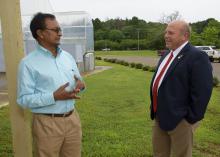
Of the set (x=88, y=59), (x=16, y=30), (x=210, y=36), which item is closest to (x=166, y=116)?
(x=16, y=30)

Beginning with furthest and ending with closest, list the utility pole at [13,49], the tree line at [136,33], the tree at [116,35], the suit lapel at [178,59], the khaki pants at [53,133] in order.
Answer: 1. the tree at [116,35]
2. the tree line at [136,33]
3. the suit lapel at [178,59]
4. the utility pole at [13,49]
5. the khaki pants at [53,133]

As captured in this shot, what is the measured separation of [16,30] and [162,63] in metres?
1.43

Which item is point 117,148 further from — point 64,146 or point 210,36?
point 210,36

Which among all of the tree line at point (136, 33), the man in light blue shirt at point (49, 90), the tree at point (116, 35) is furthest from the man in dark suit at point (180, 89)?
the tree at point (116, 35)

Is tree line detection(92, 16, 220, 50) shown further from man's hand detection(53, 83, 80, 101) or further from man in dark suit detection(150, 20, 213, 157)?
man's hand detection(53, 83, 80, 101)

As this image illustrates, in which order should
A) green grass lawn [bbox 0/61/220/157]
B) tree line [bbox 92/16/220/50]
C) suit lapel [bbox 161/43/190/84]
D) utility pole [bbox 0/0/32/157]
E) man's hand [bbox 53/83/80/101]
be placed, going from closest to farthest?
1. man's hand [bbox 53/83/80/101]
2. utility pole [bbox 0/0/32/157]
3. suit lapel [bbox 161/43/190/84]
4. green grass lawn [bbox 0/61/220/157]
5. tree line [bbox 92/16/220/50]

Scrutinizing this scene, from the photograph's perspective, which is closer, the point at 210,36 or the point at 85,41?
the point at 85,41

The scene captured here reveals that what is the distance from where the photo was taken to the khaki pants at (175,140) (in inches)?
138

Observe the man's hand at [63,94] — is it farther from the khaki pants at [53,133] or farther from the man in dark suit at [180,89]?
the man in dark suit at [180,89]

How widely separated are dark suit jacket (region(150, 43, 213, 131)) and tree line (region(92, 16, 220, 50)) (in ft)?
194

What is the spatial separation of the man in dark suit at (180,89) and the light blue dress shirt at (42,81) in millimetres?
943

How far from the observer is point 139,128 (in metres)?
6.43

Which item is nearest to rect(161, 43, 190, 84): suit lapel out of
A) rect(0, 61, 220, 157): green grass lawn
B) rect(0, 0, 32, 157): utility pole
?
rect(0, 0, 32, 157): utility pole

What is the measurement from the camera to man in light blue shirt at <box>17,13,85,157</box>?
284 cm
